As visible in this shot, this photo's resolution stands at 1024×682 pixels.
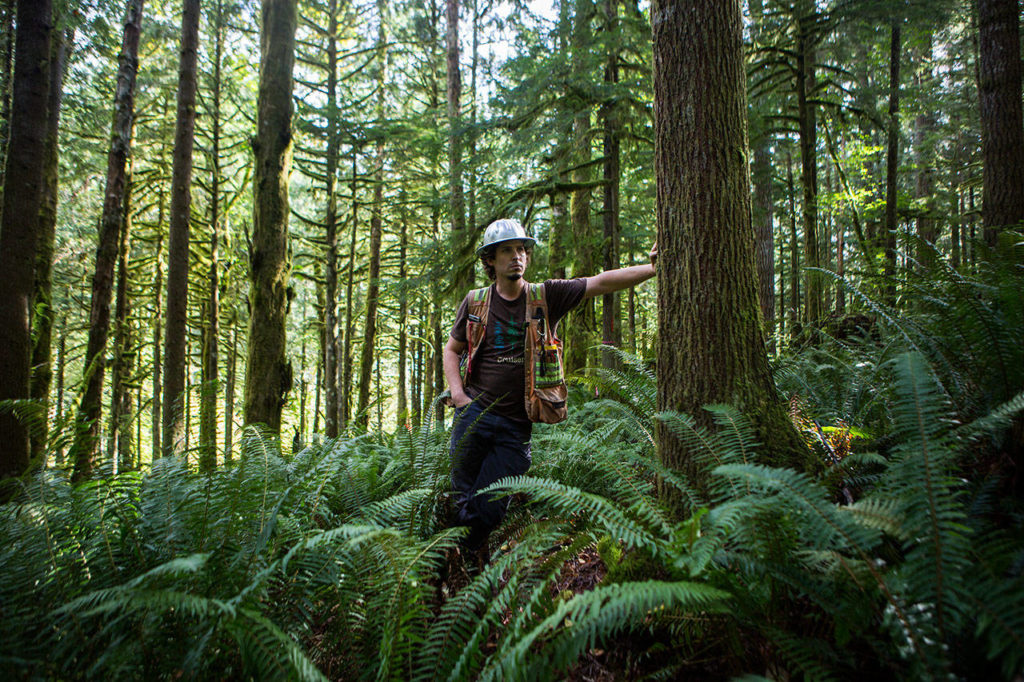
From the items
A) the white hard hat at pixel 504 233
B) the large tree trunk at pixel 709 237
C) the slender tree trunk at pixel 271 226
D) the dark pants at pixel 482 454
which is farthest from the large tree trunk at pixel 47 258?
the large tree trunk at pixel 709 237

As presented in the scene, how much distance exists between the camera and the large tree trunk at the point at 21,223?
429cm

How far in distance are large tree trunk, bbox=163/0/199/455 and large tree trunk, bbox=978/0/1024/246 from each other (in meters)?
10.7

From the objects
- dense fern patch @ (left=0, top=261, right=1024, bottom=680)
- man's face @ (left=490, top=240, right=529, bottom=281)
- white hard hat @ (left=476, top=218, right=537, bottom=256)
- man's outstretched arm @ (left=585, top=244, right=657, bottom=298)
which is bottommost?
dense fern patch @ (left=0, top=261, right=1024, bottom=680)

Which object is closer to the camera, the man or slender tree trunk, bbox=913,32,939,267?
the man

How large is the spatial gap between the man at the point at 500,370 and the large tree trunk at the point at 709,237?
25.8 inches

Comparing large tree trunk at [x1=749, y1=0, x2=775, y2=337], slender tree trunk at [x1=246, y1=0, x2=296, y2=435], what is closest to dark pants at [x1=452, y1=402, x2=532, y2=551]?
slender tree trunk at [x1=246, y1=0, x2=296, y2=435]

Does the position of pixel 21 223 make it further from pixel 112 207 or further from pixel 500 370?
pixel 500 370

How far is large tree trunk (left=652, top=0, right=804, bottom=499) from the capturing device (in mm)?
2518

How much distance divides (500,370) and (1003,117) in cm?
739

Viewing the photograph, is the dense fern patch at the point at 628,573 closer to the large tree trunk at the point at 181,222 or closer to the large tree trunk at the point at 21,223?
the large tree trunk at the point at 21,223

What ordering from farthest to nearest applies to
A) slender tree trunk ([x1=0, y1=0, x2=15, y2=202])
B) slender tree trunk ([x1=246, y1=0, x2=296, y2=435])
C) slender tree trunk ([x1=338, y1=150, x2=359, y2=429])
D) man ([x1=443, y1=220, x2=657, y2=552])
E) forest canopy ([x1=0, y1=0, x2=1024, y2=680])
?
slender tree trunk ([x1=338, y1=150, x2=359, y2=429]), slender tree trunk ([x1=0, y1=0, x2=15, y2=202]), slender tree trunk ([x1=246, y1=0, x2=296, y2=435]), man ([x1=443, y1=220, x2=657, y2=552]), forest canopy ([x1=0, y1=0, x2=1024, y2=680])

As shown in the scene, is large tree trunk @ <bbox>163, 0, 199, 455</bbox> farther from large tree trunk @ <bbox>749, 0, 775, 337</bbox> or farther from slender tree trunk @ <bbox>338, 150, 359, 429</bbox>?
large tree trunk @ <bbox>749, 0, 775, 337</bbox>

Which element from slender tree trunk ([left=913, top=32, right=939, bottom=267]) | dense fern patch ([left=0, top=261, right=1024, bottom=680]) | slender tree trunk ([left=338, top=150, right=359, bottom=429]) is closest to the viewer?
dense fern patch ([left=0, top=261, right=1024, bottom=680])

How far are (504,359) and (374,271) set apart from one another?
10556 mm
